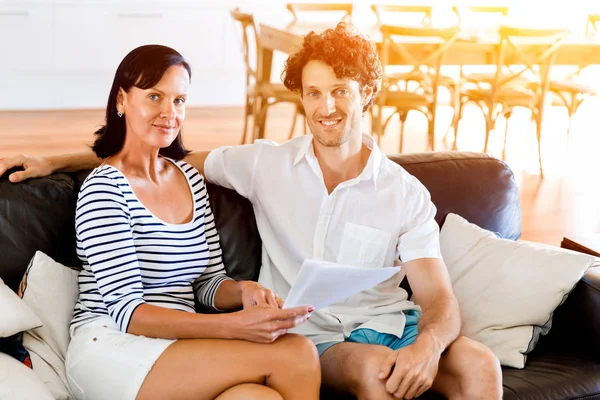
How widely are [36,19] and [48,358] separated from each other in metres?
4.87

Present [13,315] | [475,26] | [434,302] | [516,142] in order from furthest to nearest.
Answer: [516,142]
[475,26]
[434,302]
[13,315]

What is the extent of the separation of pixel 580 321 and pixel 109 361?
4.06 feet

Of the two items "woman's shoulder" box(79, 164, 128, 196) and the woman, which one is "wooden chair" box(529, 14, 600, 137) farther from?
"woman's shoulder" box(79, 164, 128, 196)

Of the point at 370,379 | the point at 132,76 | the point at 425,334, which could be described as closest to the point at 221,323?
the point at 370,379

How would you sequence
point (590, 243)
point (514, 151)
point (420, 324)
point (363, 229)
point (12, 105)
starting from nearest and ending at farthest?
point (420, 324) → point (363, 229) → point (590, 243) → point (514, 151) → point (12, 105)

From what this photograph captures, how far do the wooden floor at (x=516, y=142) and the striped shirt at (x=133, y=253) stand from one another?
2.49 meters

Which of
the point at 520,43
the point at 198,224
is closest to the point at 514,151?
the point at 520,43

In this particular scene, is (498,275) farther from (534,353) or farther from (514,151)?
(514,151)

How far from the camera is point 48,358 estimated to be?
178cm

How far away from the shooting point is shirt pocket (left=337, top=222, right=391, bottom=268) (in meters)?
2.03

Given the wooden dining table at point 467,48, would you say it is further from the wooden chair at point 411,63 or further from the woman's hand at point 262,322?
the woman's hand at point 262,322

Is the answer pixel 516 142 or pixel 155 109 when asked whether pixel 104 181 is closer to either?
pixel 155 109

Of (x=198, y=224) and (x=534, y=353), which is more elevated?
(x=198, y=224)

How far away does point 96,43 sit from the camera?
6340mm
